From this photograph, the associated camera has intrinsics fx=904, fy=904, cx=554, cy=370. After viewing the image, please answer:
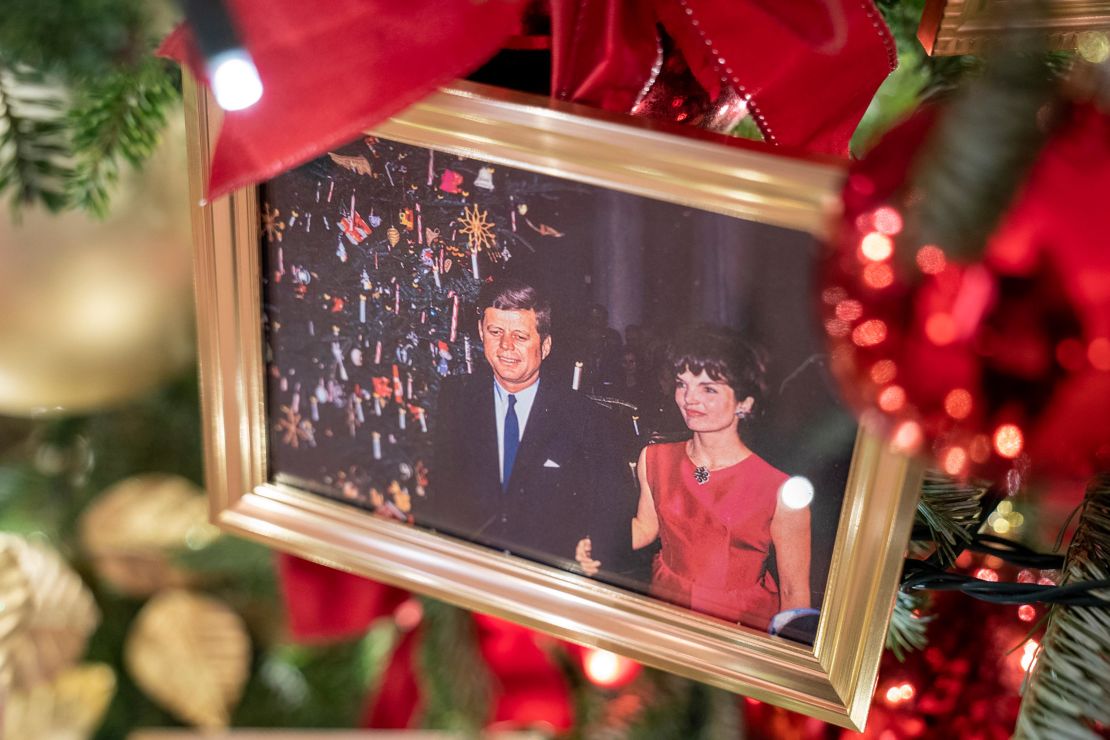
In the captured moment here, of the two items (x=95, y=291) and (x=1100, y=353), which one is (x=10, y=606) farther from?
(x=1100, y=353)

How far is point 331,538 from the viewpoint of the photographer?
45cm

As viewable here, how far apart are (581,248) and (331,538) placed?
21 centimetres

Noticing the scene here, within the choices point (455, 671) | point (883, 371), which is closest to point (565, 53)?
point (883, 371)

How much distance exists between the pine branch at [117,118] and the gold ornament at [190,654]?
310 mm

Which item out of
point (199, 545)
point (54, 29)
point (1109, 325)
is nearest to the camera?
point (1109, 325)

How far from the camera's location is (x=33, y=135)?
496mm

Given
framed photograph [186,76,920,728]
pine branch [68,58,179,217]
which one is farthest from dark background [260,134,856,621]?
pine branch [68,58,179,217]

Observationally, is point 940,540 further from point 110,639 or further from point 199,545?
point 110,639

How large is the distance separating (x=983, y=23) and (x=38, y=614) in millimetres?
579

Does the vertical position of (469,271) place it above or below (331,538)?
above

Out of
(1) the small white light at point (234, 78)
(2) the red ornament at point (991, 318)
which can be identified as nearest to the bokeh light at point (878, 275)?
(2) the red ornament at point (991, 318)

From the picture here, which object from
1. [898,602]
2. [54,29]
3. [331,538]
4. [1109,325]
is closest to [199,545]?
[331,538]

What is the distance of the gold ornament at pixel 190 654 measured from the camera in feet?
2.13

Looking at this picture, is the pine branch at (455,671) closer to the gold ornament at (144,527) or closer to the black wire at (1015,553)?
the gold ornament at (144,527)
